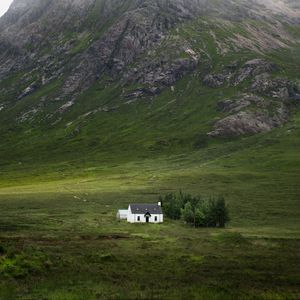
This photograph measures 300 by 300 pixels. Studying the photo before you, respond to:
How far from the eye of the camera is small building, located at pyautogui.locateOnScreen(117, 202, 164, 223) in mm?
121000

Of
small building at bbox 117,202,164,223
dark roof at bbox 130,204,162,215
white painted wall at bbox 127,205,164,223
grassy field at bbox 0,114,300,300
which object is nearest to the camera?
grassy field at bbox 0,114,300,300

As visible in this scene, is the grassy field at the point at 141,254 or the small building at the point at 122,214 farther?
the small building at the point at 122,214

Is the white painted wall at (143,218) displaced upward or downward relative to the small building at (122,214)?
downward

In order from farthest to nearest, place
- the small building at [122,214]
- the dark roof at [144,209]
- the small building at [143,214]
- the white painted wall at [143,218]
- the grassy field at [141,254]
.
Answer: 1. the small building at [122,214]
2. the dark roof at [144,209]
3. the small building at [143,214]
4. the white painted wall at [143,218]
5. the grassy field at [141,254]

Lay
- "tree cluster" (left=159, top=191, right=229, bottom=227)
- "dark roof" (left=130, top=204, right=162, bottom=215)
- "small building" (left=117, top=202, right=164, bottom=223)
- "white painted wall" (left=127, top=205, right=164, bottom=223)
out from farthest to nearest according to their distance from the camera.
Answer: "dark roof" (left=130, top=204, right=162, bottom=215) < "small building" (left=117, top=202, right=164, bottom=223) < "white painted wall" (left=127, top=205, right=164, bottom=223) < "tree cluster" (left=159, top=191, right=229, bottom=227)

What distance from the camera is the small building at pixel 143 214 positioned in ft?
397

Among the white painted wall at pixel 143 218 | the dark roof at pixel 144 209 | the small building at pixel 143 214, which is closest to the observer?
the white painted wall at pixel 143 218

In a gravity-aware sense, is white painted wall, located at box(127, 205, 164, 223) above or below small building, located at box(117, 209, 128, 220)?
below

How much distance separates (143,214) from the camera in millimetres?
121875

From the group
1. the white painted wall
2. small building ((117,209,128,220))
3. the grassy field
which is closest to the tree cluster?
the grassy field

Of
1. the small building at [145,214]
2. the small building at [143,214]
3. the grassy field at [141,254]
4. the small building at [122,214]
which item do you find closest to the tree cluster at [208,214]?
the grassy field at [141,254]

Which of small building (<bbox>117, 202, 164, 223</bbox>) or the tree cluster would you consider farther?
small building (<bbox>117, 202, 164, 223</bbox>)

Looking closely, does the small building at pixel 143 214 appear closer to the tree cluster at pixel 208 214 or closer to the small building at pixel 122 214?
the small building at pixel 122 214

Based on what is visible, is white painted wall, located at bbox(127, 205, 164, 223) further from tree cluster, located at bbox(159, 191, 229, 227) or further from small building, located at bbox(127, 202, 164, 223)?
tree cluster, located at bbox(159, 191, 229, 227)
